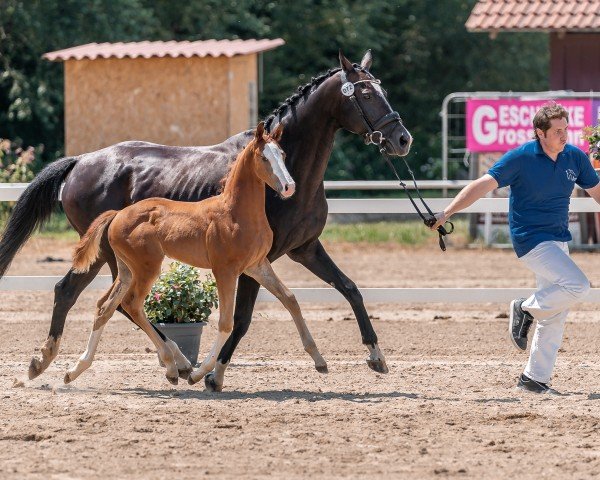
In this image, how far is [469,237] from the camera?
18.5 metres

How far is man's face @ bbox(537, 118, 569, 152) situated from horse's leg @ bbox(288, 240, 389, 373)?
159 cm

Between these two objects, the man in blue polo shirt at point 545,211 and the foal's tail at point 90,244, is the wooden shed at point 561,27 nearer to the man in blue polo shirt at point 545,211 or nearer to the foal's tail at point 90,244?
the man in blue polo shirt at point 545,211

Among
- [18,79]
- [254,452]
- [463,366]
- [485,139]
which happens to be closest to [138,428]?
[254,452]

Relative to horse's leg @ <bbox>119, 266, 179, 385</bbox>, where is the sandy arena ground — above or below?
below

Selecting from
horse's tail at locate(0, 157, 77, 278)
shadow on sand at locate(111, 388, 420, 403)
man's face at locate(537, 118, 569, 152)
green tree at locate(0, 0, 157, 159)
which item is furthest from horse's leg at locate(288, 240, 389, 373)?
green tree at locate(0, 0, 157, 159)

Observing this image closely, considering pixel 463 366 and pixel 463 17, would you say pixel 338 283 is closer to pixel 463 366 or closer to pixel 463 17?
pixel 463 366

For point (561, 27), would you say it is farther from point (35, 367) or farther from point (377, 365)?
point (35, 367)

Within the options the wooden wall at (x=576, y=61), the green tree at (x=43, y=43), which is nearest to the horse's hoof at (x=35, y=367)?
the wooden wall at (x=576, y=61)

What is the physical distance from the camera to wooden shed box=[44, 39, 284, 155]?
62.7 ft

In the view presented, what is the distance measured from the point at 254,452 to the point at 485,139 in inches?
486

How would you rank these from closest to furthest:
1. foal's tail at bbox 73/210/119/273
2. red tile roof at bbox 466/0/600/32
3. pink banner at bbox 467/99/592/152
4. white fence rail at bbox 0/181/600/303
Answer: foal's tail at bbox 73/210/119/273 < white fence rail at bbox 0/181/600/303 < pink banner at bbox 467/99/592/152 < red tile roof at bbox 466/0/600/32

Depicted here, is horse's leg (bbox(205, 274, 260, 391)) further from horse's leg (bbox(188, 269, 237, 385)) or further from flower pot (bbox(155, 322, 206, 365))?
flower pot (bbox(155, 322, 206, 365))

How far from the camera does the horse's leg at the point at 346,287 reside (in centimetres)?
818

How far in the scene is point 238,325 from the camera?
7859 millimetres
